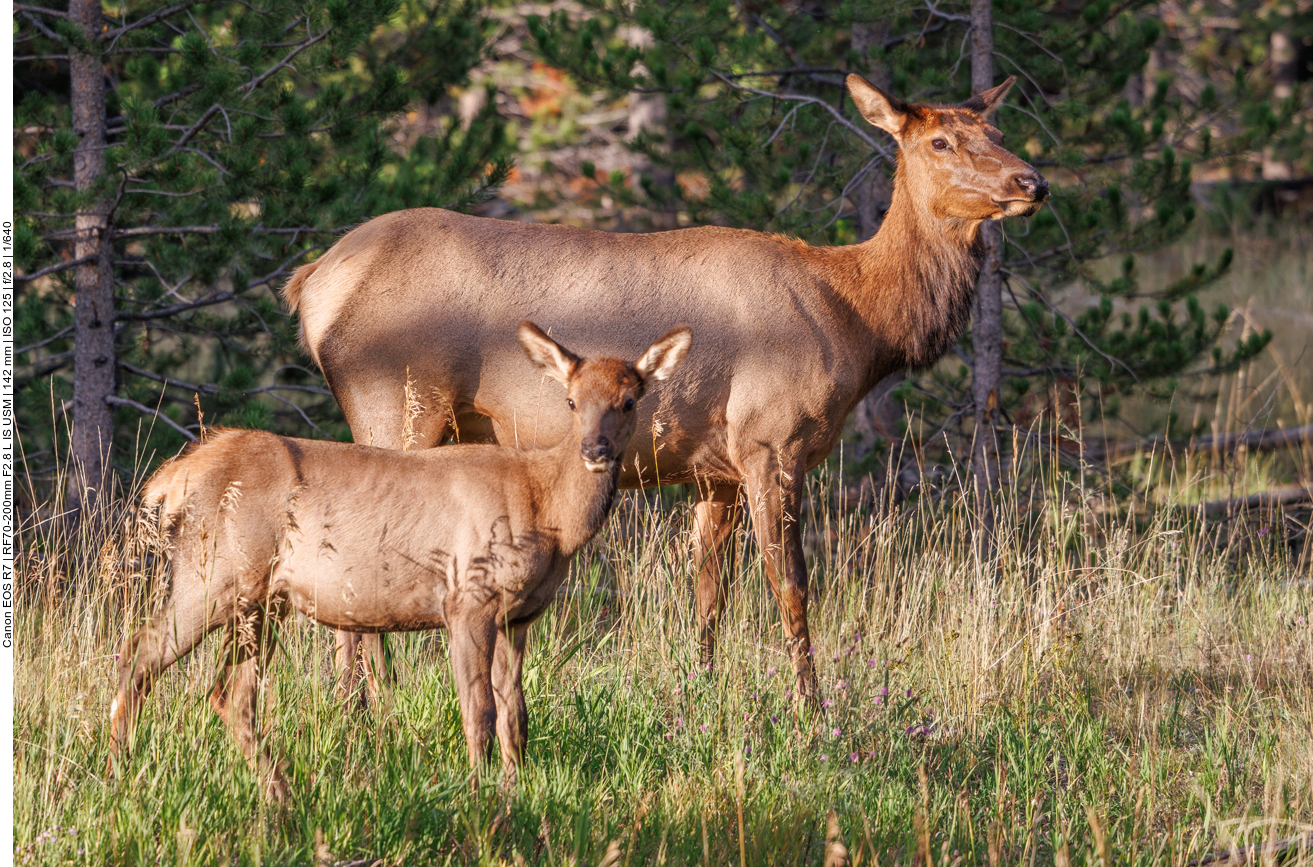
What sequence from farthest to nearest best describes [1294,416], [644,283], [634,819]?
[1294,416] → [644,283] → [634,819]

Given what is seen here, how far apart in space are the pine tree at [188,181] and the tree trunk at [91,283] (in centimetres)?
1

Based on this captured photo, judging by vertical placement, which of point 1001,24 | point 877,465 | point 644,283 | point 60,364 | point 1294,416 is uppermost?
point 1001,24

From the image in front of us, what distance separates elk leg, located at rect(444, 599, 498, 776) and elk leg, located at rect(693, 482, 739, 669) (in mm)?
2277

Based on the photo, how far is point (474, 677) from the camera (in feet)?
13.9

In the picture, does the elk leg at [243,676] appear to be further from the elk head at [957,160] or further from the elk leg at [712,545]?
the elk head at [957,160]

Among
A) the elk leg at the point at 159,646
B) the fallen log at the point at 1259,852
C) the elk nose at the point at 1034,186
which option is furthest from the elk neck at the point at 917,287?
the elk leg at the point at 159,646

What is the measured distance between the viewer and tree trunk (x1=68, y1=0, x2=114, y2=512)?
7.37 m

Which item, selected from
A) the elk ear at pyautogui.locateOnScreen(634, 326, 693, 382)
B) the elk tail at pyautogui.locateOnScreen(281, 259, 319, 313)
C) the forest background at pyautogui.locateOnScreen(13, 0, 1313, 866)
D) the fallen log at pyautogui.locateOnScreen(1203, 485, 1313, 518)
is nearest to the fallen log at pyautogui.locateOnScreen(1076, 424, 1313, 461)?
the forest background at pyautogui.locateOnScreen(13, 0, 1313, 866)

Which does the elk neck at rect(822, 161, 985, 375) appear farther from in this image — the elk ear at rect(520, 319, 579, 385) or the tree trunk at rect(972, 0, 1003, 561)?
the elk ear at rect(520, 319, 579, 385)

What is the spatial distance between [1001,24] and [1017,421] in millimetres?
3049

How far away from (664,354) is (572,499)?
645 millimetres

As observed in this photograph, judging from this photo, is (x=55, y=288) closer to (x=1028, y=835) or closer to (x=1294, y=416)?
(x=1028, y=835)

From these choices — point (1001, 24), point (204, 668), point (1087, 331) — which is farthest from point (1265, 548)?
point (204, 668)

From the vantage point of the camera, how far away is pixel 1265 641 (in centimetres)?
665
